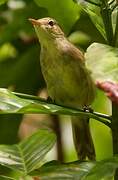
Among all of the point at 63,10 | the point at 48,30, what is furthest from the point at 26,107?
the point at 48,30

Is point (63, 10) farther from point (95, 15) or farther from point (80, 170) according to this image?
point (80, 170)

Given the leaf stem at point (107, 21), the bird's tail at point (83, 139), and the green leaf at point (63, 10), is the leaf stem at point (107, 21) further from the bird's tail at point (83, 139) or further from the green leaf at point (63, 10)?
the bird's tail at point (83, 139)

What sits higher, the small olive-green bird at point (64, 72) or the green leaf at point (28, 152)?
the small olive-green bird at point (64, 72)

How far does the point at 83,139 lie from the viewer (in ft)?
5.57

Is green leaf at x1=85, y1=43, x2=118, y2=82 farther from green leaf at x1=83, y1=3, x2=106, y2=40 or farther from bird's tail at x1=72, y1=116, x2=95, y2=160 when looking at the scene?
bird's tail at x1=72, y1=116, x2=95, y2=160

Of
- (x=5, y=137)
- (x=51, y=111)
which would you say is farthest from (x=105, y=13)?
(x=5, y=137)

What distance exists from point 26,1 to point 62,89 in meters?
0.68

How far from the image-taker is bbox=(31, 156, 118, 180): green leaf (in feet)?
3.03

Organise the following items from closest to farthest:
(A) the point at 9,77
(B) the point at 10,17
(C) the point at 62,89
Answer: (C) the point at 62,89 < (A) the point at 9,77 < (B) the point at 10,17

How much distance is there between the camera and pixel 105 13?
1.07 m

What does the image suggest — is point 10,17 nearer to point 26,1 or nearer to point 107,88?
point 26,1

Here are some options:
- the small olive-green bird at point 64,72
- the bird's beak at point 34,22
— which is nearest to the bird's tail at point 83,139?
the small olive-green bird at point 64,72

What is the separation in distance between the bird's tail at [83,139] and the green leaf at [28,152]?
402 millimetres

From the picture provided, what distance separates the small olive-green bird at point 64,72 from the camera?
1485mm
